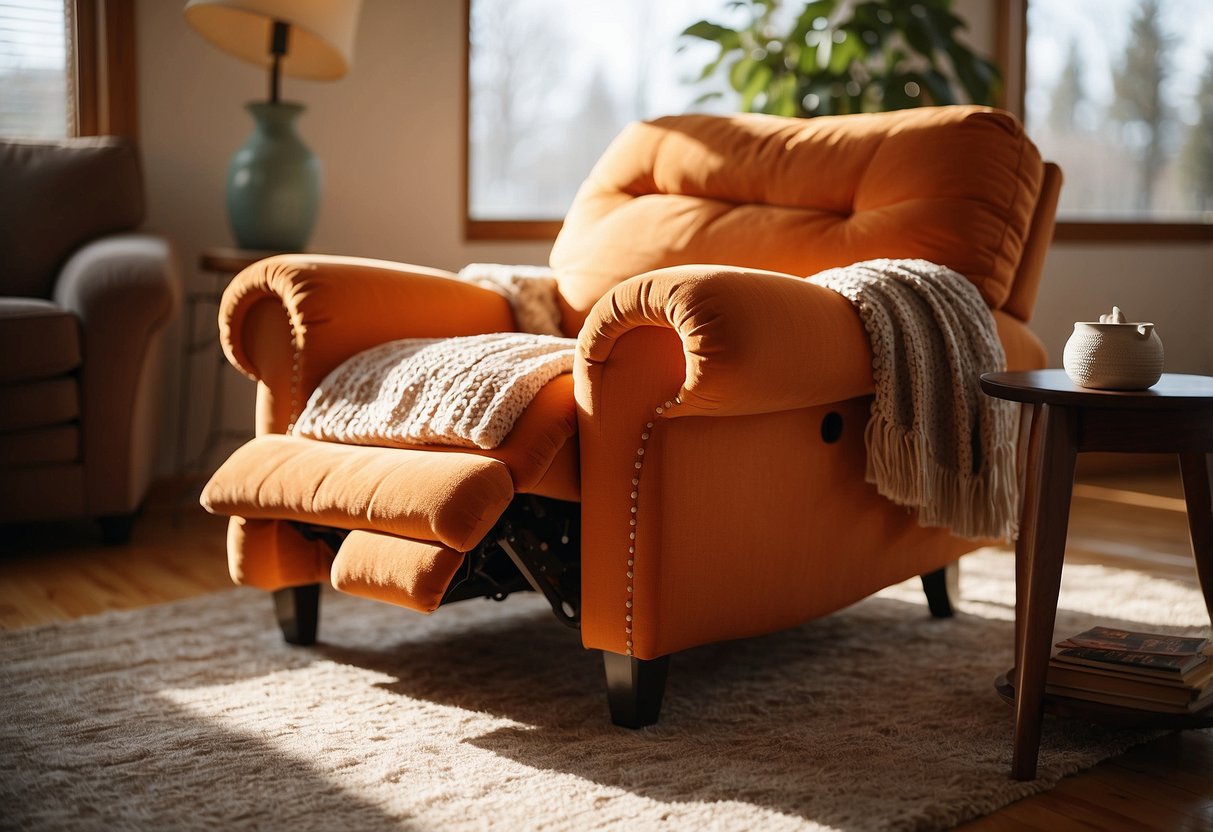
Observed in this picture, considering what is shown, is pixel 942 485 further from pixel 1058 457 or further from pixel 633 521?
pixel 633 521

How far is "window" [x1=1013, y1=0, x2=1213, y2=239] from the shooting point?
13.9ft

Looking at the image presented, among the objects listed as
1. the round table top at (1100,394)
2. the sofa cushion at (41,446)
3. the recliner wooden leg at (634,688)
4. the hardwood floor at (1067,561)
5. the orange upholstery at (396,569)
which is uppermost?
the round table top at (1100,394)

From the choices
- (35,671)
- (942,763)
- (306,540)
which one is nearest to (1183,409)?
(942,763)

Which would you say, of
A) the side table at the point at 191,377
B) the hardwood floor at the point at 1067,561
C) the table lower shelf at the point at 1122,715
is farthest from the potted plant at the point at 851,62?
the table lower shelf at the point at 1122,715

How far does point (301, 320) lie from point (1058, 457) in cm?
114

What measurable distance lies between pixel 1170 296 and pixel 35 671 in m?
3.85

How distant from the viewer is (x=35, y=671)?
1854 millimetres

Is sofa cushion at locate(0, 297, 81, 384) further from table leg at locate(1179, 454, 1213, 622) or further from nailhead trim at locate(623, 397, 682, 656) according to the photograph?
table leg at locate(1179, 454, 1213, 622)

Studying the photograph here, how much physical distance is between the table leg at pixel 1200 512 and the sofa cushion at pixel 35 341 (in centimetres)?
207

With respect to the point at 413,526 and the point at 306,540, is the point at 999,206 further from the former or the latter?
the point at 306,540

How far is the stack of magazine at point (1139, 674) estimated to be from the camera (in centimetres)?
152

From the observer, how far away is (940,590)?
7.25 ft

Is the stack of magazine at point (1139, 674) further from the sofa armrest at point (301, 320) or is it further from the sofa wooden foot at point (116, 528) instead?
the sofa wooden foot at point (116, 528)

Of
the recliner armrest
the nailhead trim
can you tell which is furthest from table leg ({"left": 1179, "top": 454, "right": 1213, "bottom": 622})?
the nailhead trim
